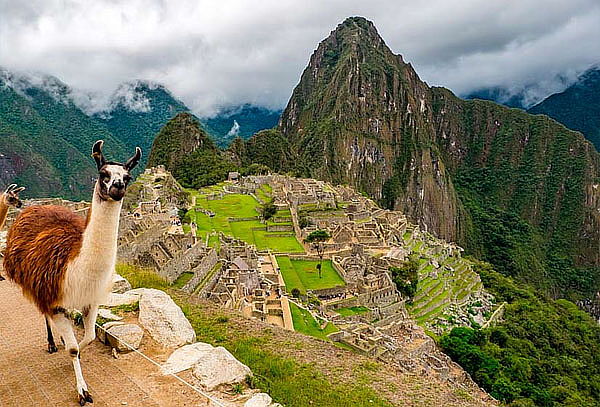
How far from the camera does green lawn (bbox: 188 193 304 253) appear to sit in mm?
25266

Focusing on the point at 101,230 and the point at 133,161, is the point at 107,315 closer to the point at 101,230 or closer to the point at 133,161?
the point at 101,230

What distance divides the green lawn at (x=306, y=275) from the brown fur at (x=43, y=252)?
572 inches

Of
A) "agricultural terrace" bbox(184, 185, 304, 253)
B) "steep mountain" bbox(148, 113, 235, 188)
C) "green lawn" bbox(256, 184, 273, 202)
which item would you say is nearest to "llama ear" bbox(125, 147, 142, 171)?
"agricultural terrace" bbox(184, 185, 304, 253)

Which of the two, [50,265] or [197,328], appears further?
[197,328]

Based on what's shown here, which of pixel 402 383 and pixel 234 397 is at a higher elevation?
pixel 234 397

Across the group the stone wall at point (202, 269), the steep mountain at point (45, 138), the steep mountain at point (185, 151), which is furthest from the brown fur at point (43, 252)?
the steep mountain at point (185, 151)

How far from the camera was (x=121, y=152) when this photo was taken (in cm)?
3609

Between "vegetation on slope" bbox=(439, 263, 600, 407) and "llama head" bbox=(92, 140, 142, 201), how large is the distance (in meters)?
15.9

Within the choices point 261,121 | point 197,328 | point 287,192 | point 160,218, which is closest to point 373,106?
point 261,121

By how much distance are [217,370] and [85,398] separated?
Answer: 0.97 metres

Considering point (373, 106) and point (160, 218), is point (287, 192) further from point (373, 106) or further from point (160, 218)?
point (373, 106)

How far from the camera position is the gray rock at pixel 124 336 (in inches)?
159

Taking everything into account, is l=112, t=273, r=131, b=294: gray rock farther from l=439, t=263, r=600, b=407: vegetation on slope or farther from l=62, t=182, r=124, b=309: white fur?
l=439, t=263, r=600, b=407: vegetation on slope

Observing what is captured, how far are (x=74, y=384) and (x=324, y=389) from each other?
2.21 metres
